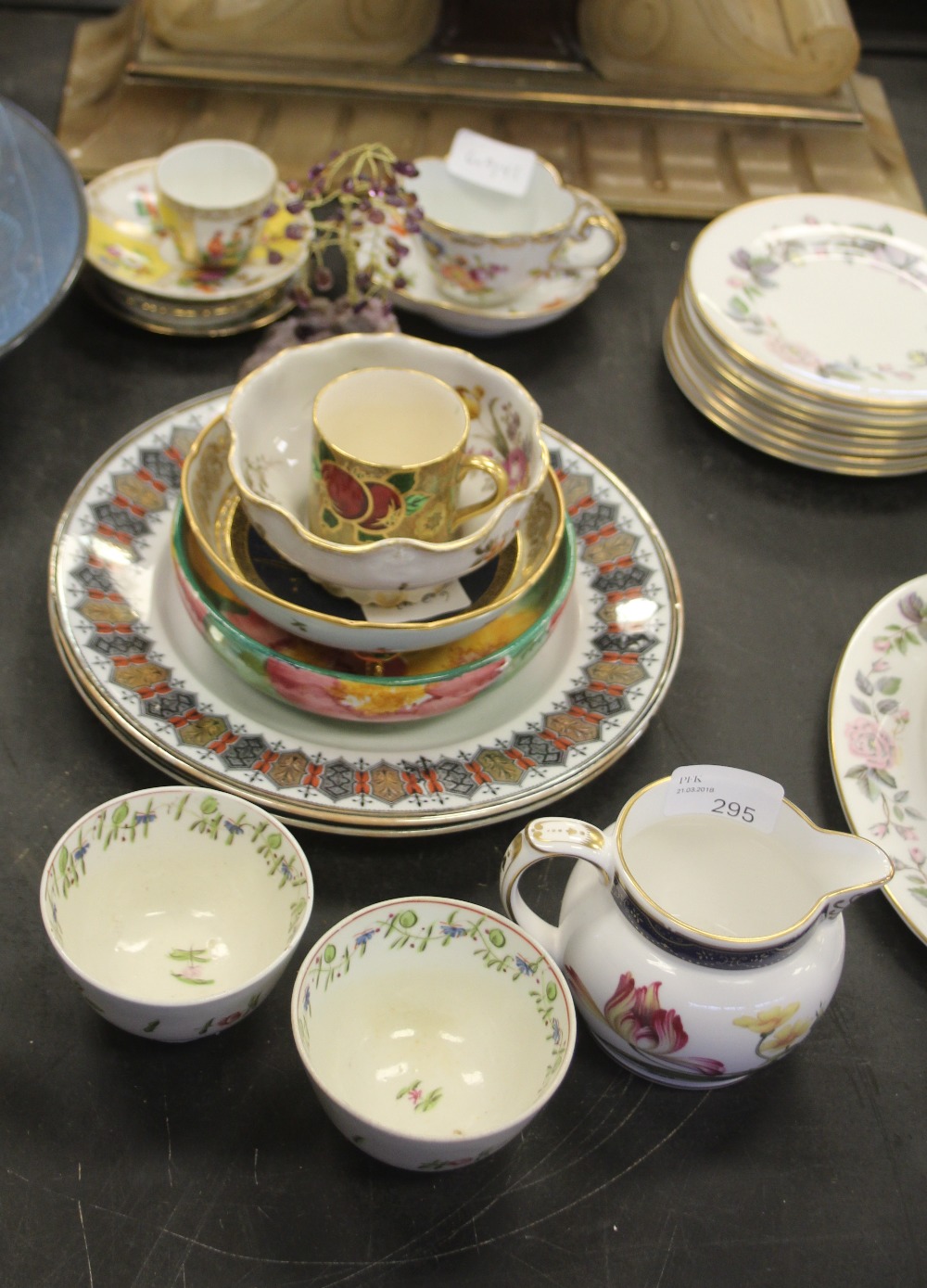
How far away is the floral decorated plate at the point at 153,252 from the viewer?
116cm

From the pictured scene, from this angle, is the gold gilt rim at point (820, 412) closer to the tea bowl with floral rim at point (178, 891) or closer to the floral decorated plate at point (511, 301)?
the floral decorated plate at point (511, 301)

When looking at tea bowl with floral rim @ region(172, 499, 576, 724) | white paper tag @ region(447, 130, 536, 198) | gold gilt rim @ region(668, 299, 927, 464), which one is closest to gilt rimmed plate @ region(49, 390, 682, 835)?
tea bowl with floral rim @ region(172, 499, 576, 724)

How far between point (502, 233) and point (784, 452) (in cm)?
38

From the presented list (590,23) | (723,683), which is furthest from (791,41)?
(723,683)

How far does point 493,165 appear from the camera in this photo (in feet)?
4.03

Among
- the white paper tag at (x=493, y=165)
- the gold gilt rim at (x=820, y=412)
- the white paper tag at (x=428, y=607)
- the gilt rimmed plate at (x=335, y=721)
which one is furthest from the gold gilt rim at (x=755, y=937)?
the white paper tag at (x=493, y=165)

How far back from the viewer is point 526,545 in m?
0.88

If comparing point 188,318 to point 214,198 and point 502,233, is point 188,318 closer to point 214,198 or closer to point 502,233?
point 214,198

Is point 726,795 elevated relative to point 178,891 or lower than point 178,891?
elevated

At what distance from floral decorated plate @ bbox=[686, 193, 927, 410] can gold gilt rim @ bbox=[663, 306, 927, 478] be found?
66 mm

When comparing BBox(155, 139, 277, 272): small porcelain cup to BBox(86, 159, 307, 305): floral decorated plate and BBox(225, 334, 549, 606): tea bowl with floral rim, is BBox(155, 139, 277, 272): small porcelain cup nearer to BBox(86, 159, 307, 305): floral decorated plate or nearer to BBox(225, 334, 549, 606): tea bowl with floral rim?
BBox(86, 159, 307, 305): floral decorated plate

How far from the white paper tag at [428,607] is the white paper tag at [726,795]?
0.24 metres

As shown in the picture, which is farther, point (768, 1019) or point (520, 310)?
point (520, 310)

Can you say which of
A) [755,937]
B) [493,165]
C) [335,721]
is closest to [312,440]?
[335,721]
